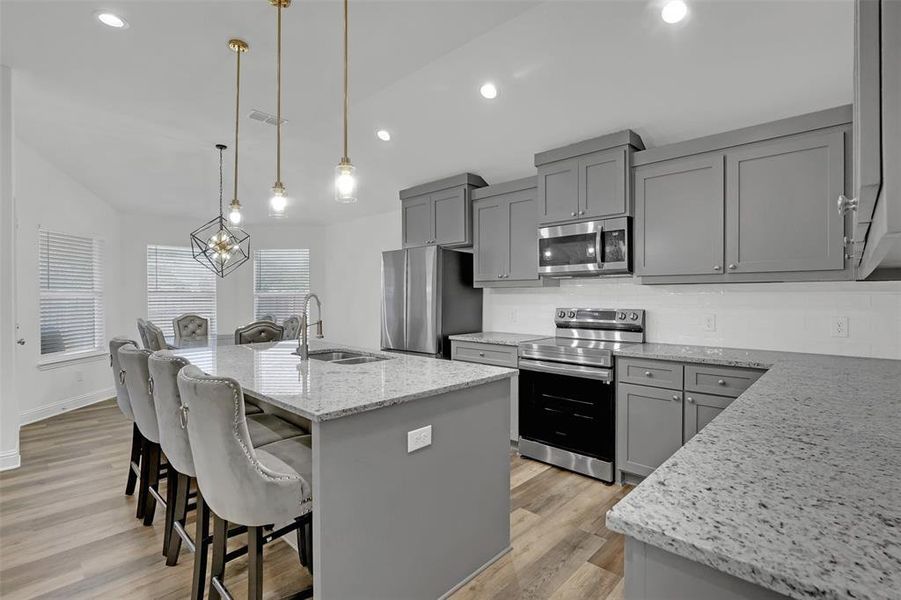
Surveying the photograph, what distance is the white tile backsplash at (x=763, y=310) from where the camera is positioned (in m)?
2.64

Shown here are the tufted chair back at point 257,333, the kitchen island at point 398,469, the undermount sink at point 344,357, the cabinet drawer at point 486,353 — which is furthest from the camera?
the tufted chair back at point 257,333

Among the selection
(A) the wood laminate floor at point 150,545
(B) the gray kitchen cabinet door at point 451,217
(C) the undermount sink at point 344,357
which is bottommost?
(A) the wood laminate floor at point 150,545

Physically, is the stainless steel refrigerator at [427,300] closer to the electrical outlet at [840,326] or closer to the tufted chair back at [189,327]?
the tufted chair back at [189,327]

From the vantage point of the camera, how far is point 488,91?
337cm

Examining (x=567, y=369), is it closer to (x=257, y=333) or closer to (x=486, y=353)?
(x=486, y=353)

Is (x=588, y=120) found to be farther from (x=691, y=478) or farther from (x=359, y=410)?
(x=691, y=478)

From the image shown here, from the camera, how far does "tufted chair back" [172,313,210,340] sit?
5.04 meters

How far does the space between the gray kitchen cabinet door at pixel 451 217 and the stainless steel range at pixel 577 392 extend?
4.51 feet

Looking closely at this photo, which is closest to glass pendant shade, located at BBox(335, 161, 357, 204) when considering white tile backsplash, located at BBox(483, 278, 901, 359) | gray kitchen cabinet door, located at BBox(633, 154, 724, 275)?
gray kitchen cabinet door, located at BBox(633, 154, 724, 275)

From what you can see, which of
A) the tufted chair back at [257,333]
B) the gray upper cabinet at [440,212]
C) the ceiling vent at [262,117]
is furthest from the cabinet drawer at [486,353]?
the ceiling vent at [262,117]

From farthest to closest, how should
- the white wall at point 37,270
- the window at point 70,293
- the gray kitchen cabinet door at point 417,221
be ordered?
1. the window at point 70,293
2. the gray kitchen cabinet door at point 417,221
3. the white wall at point 37,270

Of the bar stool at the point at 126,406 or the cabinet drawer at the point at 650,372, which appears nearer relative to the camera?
the bar stool at the point at 126,406

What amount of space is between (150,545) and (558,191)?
3630 millimetres

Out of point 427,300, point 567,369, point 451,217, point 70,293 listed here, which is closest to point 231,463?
point 567,369
